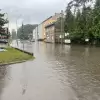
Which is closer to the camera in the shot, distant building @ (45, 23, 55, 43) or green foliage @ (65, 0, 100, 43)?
green foliage @ (65, 0, 100, 43)

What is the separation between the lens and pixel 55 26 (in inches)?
3841

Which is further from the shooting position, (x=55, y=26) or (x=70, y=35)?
(x=55, y=26)

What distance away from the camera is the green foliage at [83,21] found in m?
61.4

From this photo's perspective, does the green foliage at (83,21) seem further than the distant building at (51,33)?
No

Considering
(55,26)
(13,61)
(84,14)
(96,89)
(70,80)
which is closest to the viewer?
(96,89)

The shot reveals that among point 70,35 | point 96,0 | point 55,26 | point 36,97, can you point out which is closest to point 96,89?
point 36,97

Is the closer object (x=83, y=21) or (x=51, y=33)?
(x=83, y=21)

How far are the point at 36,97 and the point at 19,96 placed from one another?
650 mm

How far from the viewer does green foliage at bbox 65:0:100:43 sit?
201 ft

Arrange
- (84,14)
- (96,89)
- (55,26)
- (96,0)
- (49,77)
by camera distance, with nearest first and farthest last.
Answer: (96,89) < (49,77) < (96,0) < (84,14) < (55,26)

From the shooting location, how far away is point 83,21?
7212 cm

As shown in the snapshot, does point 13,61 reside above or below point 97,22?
below

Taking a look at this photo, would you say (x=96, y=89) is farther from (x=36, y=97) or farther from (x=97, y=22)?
(x=97, y=22)

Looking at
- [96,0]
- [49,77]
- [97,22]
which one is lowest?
[49,77]
